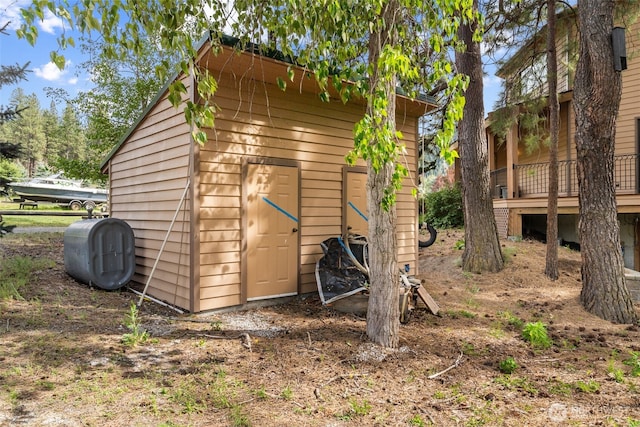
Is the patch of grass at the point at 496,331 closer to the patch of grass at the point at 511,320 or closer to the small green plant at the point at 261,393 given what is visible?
the patch of grass at the point at 511,320

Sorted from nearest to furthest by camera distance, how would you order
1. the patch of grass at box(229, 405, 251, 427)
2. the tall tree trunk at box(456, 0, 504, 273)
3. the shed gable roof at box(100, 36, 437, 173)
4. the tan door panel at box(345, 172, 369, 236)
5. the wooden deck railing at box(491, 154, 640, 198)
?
the patch of grass at box(229, 405, 251, 427), the shed gable roof at box(100, 36, 437, 173), the tan door panel at box(345, 172, 369, 236), the tall tree trunk at box(456, 0, 504, 273), the wooden deck railing at box(491, 154, 640, 198)

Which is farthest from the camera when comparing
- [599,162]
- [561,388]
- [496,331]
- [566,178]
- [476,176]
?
[566,178]

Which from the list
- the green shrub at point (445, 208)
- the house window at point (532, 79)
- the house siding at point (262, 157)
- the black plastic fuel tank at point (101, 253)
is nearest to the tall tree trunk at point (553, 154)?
the house window at point (532, 79)

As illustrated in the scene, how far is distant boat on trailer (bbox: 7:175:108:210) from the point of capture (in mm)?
19672

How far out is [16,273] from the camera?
574 centimetres

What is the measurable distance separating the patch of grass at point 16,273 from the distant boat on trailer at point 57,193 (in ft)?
46.1

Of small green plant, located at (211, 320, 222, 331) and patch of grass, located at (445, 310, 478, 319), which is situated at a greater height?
→ small green plant, located at (211, 320, 222, 331)

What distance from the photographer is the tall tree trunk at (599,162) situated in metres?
5.07

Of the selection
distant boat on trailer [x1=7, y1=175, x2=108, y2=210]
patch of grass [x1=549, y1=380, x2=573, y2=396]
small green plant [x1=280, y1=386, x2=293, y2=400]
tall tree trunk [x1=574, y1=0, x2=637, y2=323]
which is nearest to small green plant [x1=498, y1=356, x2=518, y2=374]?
patch of grass [x1=549, y1=380, x2=573, y2=396]

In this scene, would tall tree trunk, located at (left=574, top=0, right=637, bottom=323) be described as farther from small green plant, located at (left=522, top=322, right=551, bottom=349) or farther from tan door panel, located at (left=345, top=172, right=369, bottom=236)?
tan door panel, located at (left=345, top=172, right=369, bottom=236)

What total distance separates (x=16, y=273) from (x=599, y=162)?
8259 millimetres

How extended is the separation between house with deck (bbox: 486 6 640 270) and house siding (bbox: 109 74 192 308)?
6906mm

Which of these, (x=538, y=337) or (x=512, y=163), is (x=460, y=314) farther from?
(x=512, y=163)

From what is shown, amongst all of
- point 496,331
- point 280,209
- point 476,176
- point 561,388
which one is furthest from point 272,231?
point 476,176
